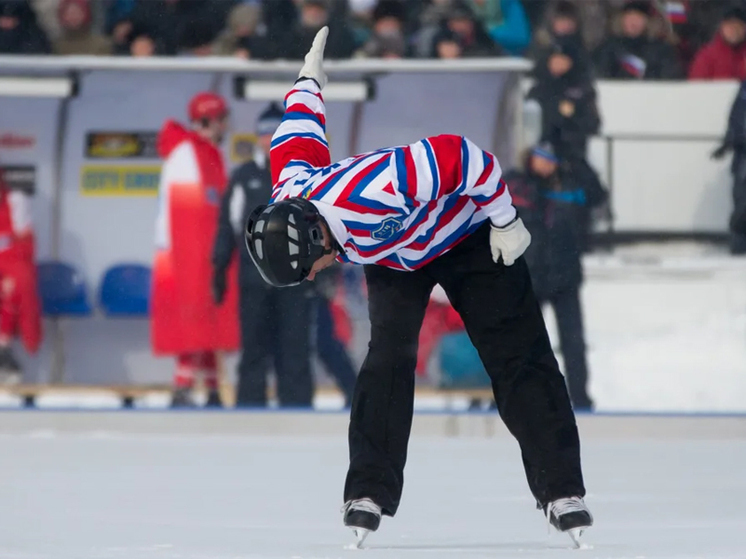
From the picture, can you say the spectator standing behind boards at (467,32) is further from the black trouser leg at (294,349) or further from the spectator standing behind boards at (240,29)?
the black trouser leg at (294,349)

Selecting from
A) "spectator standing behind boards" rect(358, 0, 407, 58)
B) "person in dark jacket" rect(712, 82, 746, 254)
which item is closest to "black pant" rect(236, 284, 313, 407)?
"spectator standing behind boards" rect(358, 0, 407, 58)

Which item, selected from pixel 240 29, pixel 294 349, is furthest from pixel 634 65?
pixel 294 349

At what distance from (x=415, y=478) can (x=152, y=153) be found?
385cm

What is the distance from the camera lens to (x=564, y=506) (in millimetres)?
3230

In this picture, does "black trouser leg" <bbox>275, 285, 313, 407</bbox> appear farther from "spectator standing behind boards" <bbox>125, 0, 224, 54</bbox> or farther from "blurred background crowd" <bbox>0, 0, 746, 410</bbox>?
"spectator standing behind boards" <bbox>125, 0, 224, 54</bbox>

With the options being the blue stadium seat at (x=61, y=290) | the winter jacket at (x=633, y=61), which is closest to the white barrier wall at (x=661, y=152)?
the winter jacket at (x=633, y=61)

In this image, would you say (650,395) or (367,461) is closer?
(367,461)

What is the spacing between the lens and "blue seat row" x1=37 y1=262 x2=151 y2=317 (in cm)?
782

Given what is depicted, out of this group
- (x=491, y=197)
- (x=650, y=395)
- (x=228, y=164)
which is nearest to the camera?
(x=491, y=197)

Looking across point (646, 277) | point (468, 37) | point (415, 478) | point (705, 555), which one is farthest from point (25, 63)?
point (705, 555)

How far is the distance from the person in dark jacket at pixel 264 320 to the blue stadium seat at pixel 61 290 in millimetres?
1437

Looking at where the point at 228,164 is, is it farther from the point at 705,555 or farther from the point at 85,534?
the point at 705,555

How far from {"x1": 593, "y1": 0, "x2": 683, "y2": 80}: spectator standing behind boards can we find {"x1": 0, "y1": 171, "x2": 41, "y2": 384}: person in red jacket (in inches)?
123

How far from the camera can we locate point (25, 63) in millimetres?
7387
